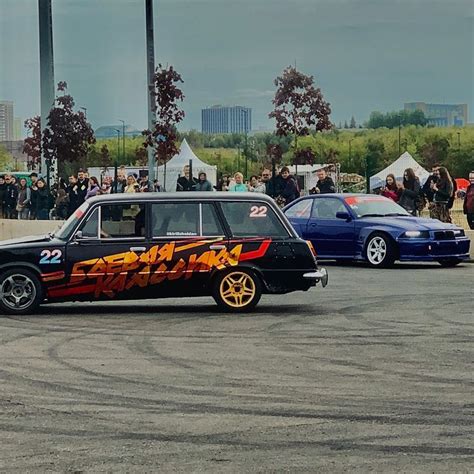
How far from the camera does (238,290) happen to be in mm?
15820

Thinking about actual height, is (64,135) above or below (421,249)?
above

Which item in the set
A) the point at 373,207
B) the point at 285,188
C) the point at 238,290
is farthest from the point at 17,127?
the point at 238,290

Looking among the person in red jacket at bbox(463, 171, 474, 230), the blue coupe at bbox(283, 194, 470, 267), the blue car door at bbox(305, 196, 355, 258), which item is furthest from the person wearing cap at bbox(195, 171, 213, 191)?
the person in red jacket at bbox(463, 171, 474, 230)

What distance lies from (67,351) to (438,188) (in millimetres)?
15851

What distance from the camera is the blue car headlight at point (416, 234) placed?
23.8 metres

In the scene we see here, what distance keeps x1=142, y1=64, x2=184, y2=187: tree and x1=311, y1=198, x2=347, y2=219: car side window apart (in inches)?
439

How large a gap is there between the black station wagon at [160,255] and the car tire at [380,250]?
8029 millimetres

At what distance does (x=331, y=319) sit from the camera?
50.1 ft

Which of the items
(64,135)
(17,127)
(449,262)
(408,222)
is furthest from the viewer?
(17,127)

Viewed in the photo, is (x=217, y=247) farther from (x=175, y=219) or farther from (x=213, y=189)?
(x=213, y=189)

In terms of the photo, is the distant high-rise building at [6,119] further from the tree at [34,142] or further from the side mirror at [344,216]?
the side mirror at [344,216]

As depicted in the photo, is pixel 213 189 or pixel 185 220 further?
pixel 213 189

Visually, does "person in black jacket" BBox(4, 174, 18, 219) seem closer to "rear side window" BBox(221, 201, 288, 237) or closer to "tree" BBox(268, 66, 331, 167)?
"tree" BBox(268, 66, 331, 167)

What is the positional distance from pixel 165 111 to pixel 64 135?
3644 mm
